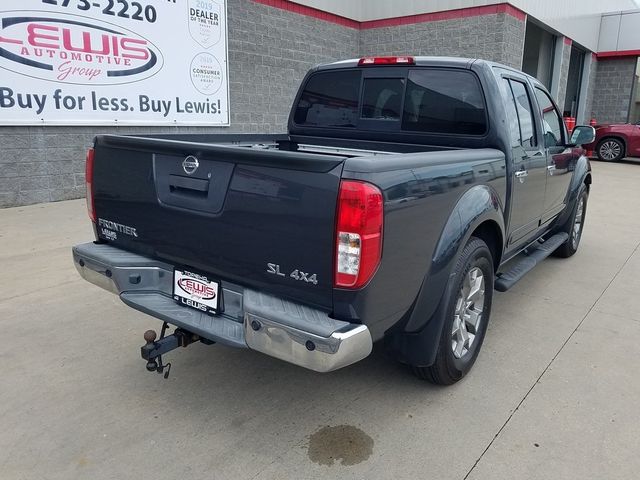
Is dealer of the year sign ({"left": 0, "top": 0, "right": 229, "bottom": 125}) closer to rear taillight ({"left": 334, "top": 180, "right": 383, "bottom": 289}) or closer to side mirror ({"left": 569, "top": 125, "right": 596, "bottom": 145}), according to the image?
side mirror ({"left": 569, "top": 125, "right": 596, "bottom": 145})

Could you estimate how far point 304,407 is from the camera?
2.92 meters

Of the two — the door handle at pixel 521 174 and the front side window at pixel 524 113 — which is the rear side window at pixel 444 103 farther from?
the front side window at pixel 524 113

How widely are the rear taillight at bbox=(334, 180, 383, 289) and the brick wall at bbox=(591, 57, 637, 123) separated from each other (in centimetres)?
2405

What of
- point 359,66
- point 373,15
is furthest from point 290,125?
point 373,15

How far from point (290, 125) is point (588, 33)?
64.9ft

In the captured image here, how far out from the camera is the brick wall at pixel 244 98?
7655 mm

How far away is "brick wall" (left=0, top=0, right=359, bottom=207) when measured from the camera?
301 inches

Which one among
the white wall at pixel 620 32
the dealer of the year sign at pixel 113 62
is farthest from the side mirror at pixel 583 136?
the white wall at pixel 620 32

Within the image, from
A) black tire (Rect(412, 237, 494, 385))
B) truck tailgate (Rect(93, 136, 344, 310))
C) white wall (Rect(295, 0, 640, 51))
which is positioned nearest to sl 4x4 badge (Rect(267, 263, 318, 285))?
truck tailgate (Rect(93, 136, 344, 310))

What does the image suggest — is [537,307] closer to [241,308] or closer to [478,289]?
[478,289]

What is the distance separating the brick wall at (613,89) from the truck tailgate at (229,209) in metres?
24.1

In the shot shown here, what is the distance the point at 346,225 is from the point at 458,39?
12.6 meters

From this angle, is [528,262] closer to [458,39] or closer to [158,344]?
[158,344]

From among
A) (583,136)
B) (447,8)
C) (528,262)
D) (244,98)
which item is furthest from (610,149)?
(528,262)
